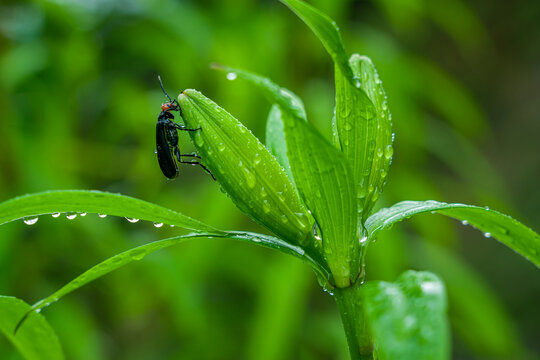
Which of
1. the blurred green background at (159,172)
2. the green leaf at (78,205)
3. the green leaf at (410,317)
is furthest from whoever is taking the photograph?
the blurred green background at (159,172)

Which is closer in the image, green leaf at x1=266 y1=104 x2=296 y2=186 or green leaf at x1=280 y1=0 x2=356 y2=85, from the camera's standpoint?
green leaf at x1=280 y1=0 x2=356 y2=85

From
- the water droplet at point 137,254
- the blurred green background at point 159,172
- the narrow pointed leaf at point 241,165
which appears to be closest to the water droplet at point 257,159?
the narrow pointed leaf at point 241,165

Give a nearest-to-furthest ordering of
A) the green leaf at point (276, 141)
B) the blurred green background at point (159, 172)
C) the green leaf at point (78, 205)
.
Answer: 1. the green leaf at point (78, 205)
2. the green leaf at point (276, 141)
3. the blurred green background at point (159, 172)

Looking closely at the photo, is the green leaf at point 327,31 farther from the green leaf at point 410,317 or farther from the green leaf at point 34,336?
the green leaf at point 34,336

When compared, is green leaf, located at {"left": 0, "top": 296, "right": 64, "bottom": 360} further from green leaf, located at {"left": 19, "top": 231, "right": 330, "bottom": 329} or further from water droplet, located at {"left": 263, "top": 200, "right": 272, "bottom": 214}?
water droplet, located at {"left": 263, "top": 200, "right": 272, "bottom": 214}

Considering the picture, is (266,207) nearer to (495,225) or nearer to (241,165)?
(241,165)

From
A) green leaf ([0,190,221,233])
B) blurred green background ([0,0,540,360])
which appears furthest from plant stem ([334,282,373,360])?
blurred green background ([0,0,540,360])
